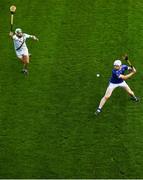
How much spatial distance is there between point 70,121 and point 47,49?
502 cm

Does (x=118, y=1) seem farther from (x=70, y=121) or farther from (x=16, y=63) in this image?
(x=70, y=121)

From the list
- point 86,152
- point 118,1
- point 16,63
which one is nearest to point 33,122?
point 86,152

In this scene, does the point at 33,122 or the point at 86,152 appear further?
the point at 33,122

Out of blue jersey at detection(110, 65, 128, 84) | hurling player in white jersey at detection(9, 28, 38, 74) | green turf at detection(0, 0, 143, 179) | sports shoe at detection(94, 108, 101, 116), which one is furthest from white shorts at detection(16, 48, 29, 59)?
blue jersey at detection(110, 65, 128, 84)

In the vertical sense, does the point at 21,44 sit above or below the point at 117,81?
above

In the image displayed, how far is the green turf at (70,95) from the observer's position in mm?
18125

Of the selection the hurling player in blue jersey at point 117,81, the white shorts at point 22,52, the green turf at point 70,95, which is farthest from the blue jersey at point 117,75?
the white shorts at point 22,52

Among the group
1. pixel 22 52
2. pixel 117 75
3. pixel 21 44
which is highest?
pixel 21 44

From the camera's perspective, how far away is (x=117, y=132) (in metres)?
19.1

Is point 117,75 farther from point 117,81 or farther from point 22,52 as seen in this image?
point 22,52

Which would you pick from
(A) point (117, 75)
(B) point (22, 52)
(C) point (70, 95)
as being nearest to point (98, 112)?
(C) point (70, 95)

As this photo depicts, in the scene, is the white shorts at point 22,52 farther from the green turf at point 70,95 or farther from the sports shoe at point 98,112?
the sports shoe at point 98,112

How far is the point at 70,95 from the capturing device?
21016 millimetres

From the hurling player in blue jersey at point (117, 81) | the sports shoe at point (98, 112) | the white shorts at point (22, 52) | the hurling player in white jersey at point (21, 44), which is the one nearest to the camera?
the hurling player in blue jersey at point (117, 81)
